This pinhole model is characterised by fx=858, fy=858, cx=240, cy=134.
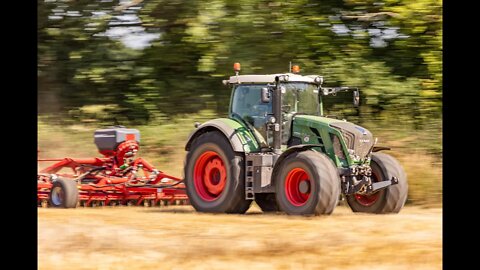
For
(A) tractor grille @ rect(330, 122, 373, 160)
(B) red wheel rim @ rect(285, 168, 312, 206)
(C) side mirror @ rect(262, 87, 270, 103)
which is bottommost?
(B) red wheel rim @ rect(285, 168, 312, 206)

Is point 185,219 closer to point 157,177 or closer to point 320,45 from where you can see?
point 157,177

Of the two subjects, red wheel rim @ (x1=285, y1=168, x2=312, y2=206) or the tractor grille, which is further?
the tractor grille

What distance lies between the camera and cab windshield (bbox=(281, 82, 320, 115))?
11.1 m

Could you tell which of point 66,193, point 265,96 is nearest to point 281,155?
point 265,96

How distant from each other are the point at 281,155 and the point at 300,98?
96cm

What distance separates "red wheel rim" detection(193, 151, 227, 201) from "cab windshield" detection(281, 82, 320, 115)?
117 cm

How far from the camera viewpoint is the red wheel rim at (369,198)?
11.2 meters

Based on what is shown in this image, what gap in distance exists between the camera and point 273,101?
10.9 meters

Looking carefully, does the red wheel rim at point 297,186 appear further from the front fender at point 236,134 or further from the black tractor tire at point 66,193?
the black tractor tire at point 66,193

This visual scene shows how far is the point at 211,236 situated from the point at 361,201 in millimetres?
3086

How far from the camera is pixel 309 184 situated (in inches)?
414

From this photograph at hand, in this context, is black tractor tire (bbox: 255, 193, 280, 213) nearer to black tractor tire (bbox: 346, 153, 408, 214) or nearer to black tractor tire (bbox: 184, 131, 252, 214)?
black tractor tire (bbox: 184, 131, 252, 214)

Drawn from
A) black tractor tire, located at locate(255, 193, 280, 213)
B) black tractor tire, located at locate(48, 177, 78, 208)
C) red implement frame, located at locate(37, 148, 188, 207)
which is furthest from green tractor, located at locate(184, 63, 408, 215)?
black tractor tire, located at locate(48, 177, 78, 208)

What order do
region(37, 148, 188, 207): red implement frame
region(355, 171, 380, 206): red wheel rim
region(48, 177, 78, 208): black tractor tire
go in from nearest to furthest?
region(355, 171, 380, 206): red wheel rim
region(48, 177, 78, 208): black tractor tire
region(37, 148, 188, 207): red implement frame
